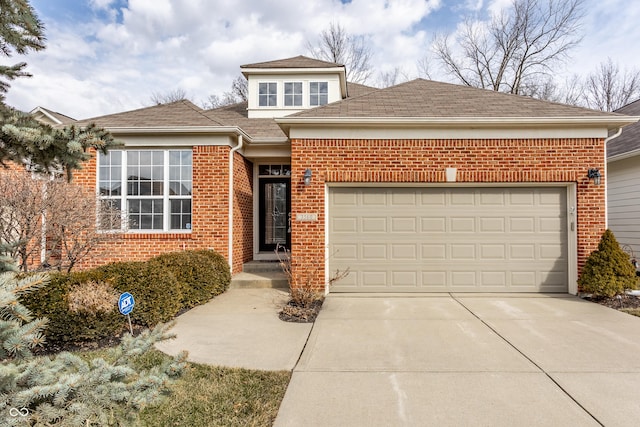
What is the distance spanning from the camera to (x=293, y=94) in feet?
41.2

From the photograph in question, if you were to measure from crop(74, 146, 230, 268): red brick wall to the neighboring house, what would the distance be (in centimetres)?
1060

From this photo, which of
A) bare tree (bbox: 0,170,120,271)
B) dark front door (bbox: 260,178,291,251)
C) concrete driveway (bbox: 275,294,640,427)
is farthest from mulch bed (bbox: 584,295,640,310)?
bare tree (bbox: 0,170,120,271)

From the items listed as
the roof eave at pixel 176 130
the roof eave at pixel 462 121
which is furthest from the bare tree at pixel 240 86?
the roof eave at pixel 462 121

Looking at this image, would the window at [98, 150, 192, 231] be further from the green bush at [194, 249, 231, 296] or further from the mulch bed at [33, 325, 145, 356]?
the mulch bed at [33, 325, 145, 356]

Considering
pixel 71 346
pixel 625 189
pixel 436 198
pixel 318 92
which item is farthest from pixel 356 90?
pixel 71 346

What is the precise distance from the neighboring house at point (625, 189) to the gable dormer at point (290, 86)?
8.58 metres

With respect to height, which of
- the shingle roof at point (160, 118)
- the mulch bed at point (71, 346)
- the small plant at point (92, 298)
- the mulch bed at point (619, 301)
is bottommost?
the mulch bed at point (71, 346)

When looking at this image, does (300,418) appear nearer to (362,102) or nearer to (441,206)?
(441,206)

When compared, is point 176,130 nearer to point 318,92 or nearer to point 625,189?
point 318,92

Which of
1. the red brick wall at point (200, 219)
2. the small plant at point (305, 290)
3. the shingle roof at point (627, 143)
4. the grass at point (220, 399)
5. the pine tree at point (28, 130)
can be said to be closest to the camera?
the pine tree at point (28, 130)

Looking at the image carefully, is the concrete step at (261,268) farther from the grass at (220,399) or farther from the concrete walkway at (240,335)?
the grass at (220,399)

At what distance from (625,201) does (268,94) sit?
37.1 ft

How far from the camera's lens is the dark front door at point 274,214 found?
10.7 m

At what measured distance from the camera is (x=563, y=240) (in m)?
7.76
